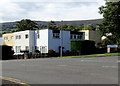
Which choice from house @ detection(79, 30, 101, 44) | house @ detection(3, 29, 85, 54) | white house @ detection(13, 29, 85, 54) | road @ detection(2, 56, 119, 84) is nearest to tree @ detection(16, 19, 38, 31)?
house @ detection(79, 30, 101, 44)

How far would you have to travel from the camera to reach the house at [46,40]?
164 feet

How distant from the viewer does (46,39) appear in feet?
164

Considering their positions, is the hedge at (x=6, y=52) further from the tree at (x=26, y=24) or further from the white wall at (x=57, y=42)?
the tree at (x=26, y=24)

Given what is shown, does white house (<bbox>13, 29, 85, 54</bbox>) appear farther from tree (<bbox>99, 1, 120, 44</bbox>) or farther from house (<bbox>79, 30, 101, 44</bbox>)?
house (<bbox>79, 30, 101, 44</bbox>)

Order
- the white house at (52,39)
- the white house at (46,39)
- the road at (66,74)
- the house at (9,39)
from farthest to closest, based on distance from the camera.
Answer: the house at (9,39) → the white house at (46,39) → the white house at (52,39) → the road at (66,74)

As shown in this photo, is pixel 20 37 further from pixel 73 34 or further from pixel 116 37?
pixel 116 37

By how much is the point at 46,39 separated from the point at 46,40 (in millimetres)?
211

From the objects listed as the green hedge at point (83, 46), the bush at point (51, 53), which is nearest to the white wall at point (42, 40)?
the bush at point (51, 53)

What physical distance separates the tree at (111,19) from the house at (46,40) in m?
7.27

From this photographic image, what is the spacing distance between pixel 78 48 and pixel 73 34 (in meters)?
6.79

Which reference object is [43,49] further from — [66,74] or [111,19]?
[66,74]

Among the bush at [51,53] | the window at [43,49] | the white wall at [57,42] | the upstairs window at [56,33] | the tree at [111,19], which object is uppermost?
the tree at [111,19]

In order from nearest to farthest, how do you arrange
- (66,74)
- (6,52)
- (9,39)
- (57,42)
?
(66,74) < (6,52) < (57,42) < (9,39)

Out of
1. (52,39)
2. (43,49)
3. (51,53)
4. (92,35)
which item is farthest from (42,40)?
(92,35)
